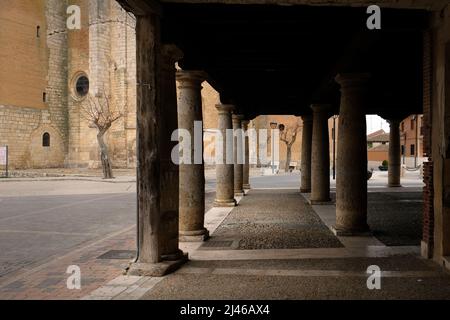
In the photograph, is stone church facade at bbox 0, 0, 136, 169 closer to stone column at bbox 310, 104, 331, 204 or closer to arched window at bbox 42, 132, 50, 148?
arched window at bbox 42, 132, 50, 148

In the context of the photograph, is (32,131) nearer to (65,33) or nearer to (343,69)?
(65,33)

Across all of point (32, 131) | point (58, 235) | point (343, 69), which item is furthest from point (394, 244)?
point (32, 131)

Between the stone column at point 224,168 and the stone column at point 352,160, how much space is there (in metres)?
4.51

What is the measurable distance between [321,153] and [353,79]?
5110 millimetres

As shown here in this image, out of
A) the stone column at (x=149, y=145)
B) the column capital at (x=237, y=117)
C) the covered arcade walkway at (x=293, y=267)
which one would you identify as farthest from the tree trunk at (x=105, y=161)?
the stone column at (x=149, y=145)

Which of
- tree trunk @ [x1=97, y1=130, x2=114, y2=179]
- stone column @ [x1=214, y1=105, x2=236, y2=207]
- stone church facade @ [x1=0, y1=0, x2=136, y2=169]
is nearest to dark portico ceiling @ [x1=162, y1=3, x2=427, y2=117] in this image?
stone column @ [x1=214, y1=105, x2=236, y2=207]

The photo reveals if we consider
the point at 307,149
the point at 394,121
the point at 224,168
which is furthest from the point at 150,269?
the point at 394,121

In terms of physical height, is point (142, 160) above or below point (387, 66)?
below

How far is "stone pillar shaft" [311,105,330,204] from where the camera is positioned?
42.7ft

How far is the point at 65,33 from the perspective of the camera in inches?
1458

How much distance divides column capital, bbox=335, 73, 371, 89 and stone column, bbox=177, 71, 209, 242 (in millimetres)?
2595

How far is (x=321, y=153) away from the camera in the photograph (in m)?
13.0

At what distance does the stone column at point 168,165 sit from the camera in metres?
5.68

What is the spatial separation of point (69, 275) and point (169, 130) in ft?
7.37
